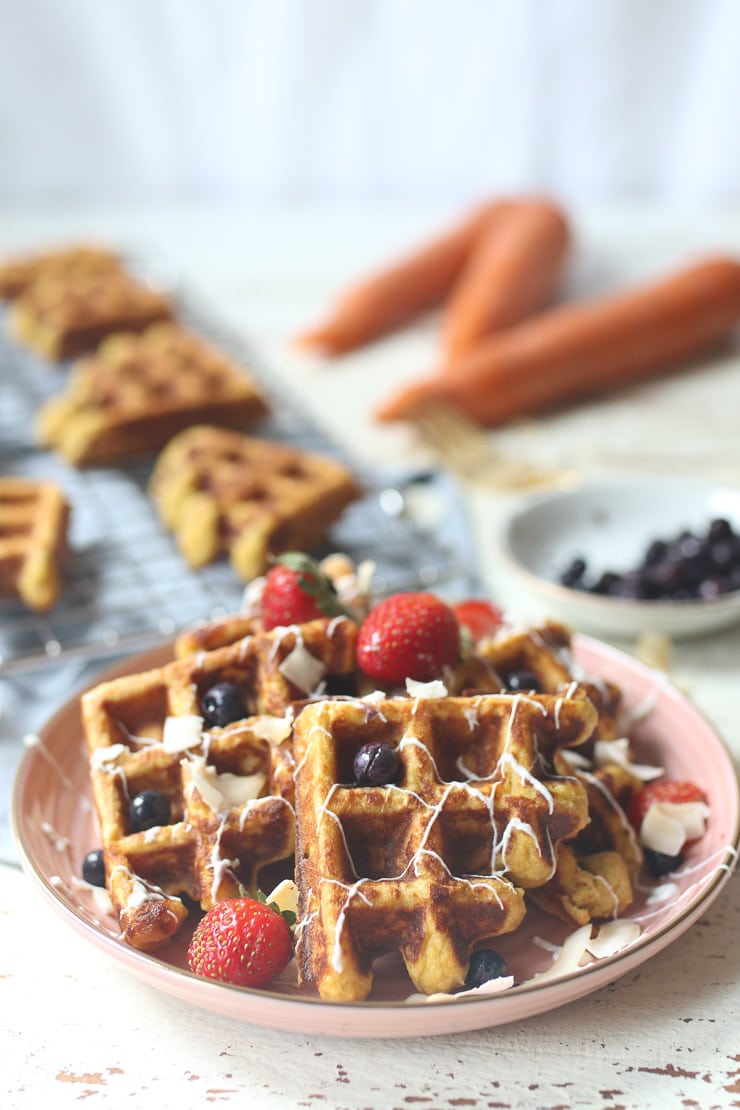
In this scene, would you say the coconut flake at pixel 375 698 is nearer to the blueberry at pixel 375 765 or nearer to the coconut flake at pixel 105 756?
the blueberry at pixel 375 765

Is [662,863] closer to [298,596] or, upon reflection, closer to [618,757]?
[618,757]

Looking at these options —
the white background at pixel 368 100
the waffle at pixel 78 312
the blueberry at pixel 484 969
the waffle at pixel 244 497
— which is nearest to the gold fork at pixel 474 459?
the waffle at pixel 244 497

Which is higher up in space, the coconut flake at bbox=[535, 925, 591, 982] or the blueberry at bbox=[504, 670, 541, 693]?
the blueberry at bbox=[504, 670, 541, 693]

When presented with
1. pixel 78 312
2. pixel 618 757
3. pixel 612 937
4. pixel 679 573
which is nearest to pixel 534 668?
pixel 618 757

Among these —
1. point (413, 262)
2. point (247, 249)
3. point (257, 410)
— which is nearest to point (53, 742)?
point (257, 410)

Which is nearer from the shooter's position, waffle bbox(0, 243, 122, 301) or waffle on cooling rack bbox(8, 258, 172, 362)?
waffle on cooling rack bbox(8, 258, 172, 362)

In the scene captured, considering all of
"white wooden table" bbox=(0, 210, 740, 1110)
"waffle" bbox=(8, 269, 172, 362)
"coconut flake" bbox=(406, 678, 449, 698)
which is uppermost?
"waffle" bbox=(8, 269, 172, 362)

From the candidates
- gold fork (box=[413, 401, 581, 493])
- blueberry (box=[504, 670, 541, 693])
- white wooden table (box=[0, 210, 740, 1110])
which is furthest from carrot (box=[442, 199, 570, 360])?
blueberry (box=[504, 670, 541, 693])

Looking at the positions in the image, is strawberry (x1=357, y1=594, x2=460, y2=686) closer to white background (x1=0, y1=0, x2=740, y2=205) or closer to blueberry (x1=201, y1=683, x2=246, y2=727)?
blueberry (x1=201, y1=683, x2=246, y2=727)
